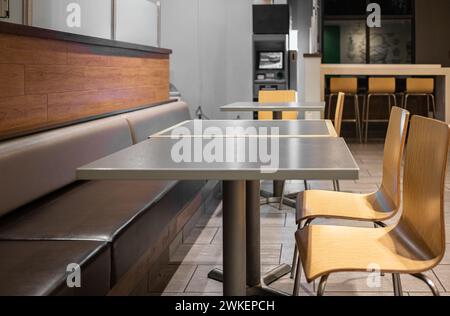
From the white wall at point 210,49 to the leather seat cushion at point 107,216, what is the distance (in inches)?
229

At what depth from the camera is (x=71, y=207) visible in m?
2.64

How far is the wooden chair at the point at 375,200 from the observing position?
7.84 ft

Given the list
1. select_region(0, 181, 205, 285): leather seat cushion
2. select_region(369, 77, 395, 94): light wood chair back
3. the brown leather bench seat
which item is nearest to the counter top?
select_region(369, 77, 395, 94): light wood chair back

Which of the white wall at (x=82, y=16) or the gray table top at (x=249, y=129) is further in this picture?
the white wall at (x=82, y=16)

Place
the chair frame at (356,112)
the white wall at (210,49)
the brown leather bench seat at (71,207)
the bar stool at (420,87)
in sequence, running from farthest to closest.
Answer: the bar stool at (420,87)
the chair frame at (356,112)
the white wall at (210,49)
the brown leather bench seat at (71,207)

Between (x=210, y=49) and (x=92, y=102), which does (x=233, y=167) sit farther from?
(x=210, y=49)

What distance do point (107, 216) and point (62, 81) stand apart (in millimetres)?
1122

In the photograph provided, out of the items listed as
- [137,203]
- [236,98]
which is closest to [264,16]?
[236,98]

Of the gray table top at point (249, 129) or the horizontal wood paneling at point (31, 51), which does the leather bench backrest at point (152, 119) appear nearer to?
the gray table top at point (249, 129)

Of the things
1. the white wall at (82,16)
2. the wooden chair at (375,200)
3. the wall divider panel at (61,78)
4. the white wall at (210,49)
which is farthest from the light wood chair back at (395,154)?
the white wall at (210,49)

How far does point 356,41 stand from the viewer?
1298cm

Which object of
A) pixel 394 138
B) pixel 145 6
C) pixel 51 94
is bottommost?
pixel 394 138

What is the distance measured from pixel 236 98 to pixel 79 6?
5.23 m

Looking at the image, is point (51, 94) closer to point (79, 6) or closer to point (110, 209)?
point (110, 209)
